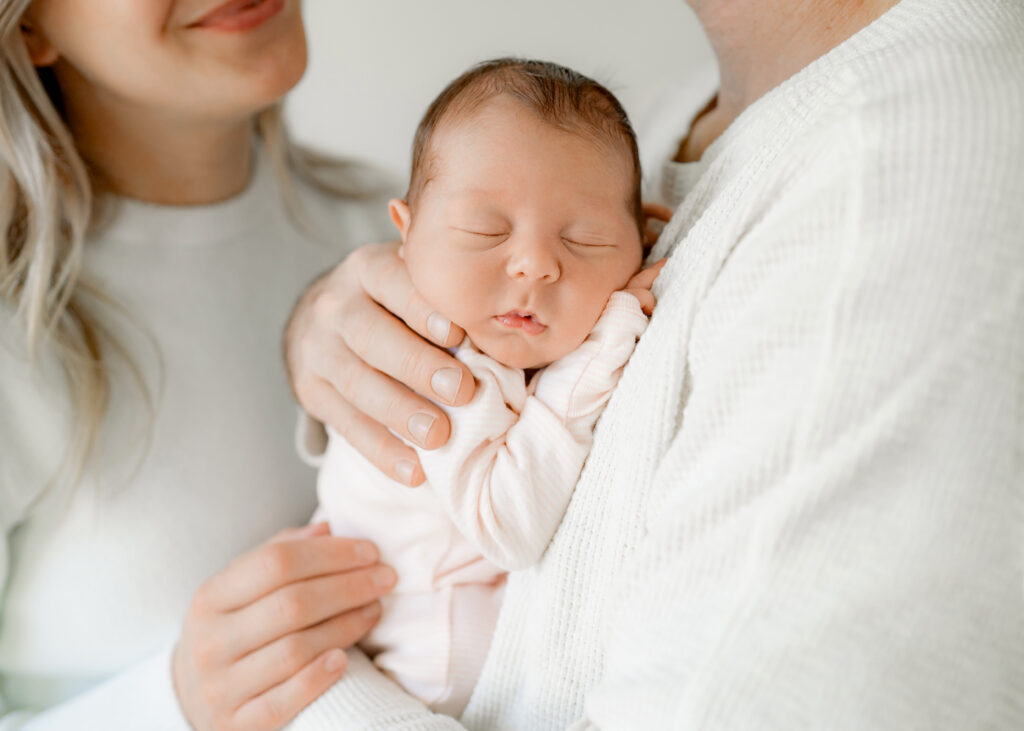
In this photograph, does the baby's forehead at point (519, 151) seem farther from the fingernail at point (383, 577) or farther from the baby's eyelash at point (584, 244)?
the fingernail at point (383, 577)

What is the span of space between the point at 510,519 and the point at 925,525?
399 millimetres

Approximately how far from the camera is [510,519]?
0.83 metres

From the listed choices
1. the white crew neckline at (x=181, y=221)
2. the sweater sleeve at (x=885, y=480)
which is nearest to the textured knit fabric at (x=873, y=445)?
the sweater sleeve at (x=885, y=480)

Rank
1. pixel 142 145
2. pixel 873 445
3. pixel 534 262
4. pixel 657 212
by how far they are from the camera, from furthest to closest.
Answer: pixel 142 145 → pixel 657 212 → pixel 534 262 → pixel 873 445

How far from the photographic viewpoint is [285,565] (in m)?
1.03

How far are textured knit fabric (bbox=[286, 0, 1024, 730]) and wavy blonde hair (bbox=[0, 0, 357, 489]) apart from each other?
862mm

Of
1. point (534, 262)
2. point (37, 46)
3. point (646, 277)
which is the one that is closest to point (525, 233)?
point (534, 262)

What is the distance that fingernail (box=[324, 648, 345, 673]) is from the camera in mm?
967

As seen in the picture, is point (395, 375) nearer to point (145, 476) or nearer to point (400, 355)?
point (400, 355)

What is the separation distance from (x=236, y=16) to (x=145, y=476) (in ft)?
2.25

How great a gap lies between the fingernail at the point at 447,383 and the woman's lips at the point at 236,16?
652 millimetres

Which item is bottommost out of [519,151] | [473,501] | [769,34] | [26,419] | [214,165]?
[26,419]

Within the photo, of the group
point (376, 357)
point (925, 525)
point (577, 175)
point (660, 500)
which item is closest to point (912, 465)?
point (925, 525)

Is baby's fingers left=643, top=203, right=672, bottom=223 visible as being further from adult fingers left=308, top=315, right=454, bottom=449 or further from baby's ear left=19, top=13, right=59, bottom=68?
baby's ear left=19, top=13, right=59, bottom=68
